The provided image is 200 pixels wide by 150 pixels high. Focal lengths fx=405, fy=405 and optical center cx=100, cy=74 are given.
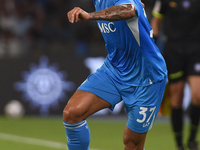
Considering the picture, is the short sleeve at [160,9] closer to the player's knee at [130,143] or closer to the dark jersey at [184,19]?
the dark jersey at [184,19]

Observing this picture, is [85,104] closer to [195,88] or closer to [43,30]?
[195,88]

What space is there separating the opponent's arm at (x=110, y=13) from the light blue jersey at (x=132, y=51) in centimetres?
21

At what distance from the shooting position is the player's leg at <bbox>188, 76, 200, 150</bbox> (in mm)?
5238

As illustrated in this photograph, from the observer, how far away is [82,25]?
10.6m

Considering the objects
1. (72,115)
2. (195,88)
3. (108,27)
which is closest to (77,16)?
(108,27)

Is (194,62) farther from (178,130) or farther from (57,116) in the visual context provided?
(57,116)

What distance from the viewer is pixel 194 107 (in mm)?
5410

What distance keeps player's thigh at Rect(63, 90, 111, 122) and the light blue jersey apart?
285 mm

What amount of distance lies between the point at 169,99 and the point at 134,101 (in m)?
1.97

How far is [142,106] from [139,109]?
4cm

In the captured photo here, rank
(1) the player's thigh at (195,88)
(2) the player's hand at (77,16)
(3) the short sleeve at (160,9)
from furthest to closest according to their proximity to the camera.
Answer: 1. (3) the short sleeve at (160,9)
2. (1) the player's thigh at (195,88)
3. (2) the player's hand at (77,16)

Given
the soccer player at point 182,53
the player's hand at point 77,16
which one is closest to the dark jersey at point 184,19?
the soccer player at point 182,53

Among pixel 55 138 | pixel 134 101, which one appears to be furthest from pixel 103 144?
pixel 134 101

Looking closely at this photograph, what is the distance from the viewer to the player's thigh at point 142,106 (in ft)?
12.2
